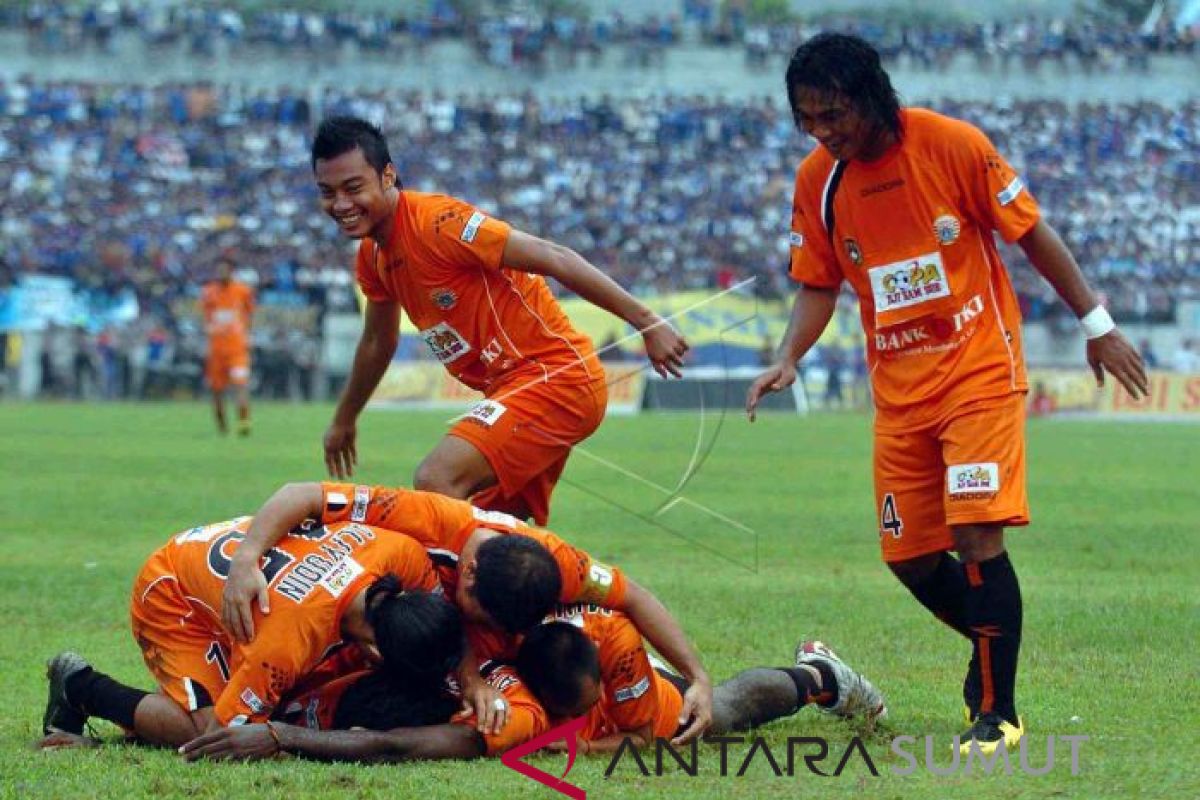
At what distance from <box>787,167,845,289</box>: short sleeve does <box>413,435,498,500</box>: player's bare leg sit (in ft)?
4.79

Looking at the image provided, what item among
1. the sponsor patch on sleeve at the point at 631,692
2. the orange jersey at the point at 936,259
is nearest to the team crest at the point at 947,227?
the orange jersey at the point at 936,259

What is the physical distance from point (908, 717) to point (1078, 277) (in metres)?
1.63

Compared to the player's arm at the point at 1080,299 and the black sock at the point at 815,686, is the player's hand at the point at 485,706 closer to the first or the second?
the black sock at the point at 815,686

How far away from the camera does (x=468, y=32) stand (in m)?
56.7

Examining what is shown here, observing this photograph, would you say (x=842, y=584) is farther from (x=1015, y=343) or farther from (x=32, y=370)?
(x=32, y=370)

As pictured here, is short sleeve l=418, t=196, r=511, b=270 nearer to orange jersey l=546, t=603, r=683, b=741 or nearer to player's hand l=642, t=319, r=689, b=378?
player's hand l=642, t=319, r=689, b=378

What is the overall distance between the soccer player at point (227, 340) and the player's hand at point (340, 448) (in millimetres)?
16842

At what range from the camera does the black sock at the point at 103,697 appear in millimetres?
6258

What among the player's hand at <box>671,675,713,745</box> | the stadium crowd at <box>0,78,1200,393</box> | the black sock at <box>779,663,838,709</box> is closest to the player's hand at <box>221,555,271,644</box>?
the player's hand at <box>671,675,713,745</box>

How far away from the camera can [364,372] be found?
27.3ft

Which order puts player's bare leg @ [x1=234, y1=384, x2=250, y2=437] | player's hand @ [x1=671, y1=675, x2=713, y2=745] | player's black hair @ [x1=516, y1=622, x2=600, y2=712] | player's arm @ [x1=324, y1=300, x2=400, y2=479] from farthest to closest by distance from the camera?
player's bare leg @ [x1=234, y1=384, x2=250, y2=437], player's arm @ [x1=324, y1=300, x2=400, y2=479], player's hand @ [x1=671, y1=675, x2=713, y2=745], player's black hair @ [x1=516, y1=622, x2=600, y2=712]

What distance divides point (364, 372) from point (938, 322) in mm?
2830

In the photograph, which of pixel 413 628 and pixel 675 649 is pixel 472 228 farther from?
pixel 413 628

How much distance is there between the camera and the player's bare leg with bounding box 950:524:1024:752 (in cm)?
622
